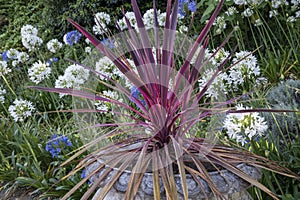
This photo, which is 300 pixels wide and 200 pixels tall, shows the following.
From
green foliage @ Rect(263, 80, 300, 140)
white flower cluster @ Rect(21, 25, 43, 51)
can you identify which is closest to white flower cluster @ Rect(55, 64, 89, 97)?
white flower cluster @ Rect(21, 25, 43, 51)

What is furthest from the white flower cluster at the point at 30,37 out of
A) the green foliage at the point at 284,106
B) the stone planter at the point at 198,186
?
the stone planter at the point at 198,186

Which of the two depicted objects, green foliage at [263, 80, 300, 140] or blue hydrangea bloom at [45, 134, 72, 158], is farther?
blue hydrangea bloom at [45, 134, 72, 158]

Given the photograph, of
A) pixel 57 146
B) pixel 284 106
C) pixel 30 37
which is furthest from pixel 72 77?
pixel 284 106

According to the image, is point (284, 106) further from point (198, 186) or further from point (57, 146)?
point (57, 146)

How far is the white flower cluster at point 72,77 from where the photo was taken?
2.50 m

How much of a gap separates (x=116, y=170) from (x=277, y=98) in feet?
5.93

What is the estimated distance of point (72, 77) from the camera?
249 centimetres

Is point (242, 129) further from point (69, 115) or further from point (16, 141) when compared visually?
point (69, 115)

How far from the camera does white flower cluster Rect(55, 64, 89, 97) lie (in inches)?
98.3

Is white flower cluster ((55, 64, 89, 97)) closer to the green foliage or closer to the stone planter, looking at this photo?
the stone planter

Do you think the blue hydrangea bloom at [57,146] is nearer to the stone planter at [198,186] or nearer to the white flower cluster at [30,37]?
the white flower cluster at [30,37]

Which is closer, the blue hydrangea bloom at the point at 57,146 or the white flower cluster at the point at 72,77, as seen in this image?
the white flower cluster at the point at 72,77

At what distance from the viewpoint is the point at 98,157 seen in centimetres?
163

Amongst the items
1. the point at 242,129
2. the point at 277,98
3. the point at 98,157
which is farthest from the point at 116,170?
the point at 277,98
